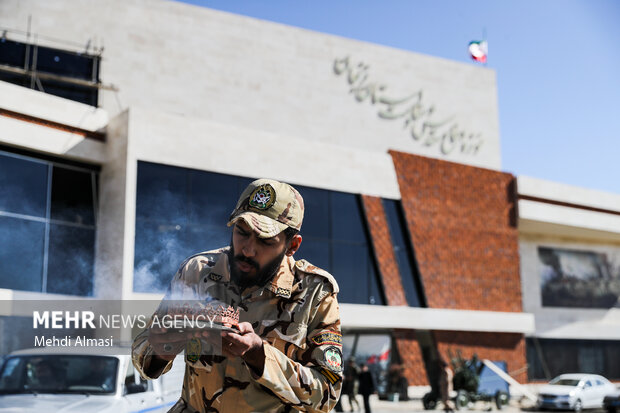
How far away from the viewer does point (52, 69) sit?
79.3 ft

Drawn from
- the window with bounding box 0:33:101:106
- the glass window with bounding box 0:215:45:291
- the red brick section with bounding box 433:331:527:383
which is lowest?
the red brick section with bounding box 433:331:527:383

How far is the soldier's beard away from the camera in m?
2.31

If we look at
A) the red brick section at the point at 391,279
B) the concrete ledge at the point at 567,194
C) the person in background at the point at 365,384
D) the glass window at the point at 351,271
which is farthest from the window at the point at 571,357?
the person in background at the point at 365,384

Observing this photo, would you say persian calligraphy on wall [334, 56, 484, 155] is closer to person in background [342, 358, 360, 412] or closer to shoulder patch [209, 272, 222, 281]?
person in background [342, 358, 360, 412]

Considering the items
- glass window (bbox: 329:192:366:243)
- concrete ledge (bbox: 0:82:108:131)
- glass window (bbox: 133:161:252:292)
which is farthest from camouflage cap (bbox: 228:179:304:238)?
glass window (bbox: 329:192:366:243)

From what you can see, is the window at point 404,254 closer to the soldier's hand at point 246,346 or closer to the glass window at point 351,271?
the glass window at point 351,271

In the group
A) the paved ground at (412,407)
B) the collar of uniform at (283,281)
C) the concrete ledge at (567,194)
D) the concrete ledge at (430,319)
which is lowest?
the paved ground at (412,407)

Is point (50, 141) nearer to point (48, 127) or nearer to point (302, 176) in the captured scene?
point (48, 127)

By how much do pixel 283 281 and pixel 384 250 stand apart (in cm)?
2292

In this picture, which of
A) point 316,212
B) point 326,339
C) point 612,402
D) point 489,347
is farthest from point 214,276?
point 489,347

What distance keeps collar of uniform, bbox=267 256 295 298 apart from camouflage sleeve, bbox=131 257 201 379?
256 mm

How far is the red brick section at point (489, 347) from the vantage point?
86.0 ft

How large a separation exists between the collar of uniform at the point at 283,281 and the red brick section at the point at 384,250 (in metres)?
22.3

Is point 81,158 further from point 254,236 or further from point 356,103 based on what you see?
point 254,236
